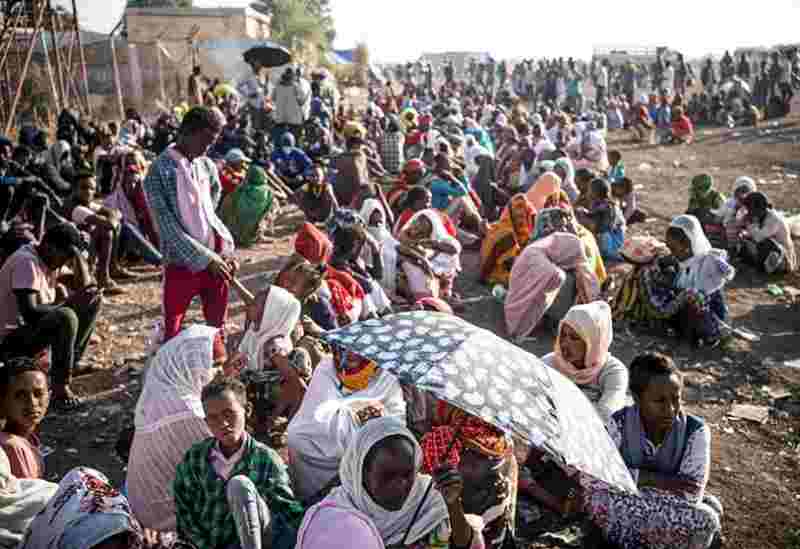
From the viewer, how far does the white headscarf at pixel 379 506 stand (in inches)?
99.3

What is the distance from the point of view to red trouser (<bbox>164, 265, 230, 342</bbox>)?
15.1ft

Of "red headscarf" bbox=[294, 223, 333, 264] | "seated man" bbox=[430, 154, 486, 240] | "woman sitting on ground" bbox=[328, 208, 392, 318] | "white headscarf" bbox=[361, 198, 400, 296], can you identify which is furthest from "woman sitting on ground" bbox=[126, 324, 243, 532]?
"seated man" bbox=[430, 154, 486, 240]

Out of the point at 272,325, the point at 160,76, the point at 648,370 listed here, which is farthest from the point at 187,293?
the point at 160,76

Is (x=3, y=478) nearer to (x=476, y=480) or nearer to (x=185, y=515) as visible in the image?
(x=185, y=515)

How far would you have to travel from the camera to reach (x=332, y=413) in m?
3.39

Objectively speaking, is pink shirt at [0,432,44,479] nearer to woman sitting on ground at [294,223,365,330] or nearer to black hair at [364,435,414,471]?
black hair at [364,435,414,471]

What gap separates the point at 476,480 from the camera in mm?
3137

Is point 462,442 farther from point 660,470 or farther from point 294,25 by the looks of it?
point 294,25

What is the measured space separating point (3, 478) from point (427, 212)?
507 centimetres


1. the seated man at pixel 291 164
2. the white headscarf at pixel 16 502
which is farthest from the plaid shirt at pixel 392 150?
the white headscarf at pixel 16 502

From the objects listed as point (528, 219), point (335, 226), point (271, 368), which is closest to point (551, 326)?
point (528, 219)

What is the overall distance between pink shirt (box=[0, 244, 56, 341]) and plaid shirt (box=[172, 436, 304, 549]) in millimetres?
2574

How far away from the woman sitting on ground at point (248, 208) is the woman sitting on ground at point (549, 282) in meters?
4.30

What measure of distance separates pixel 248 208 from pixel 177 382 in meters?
6.46
